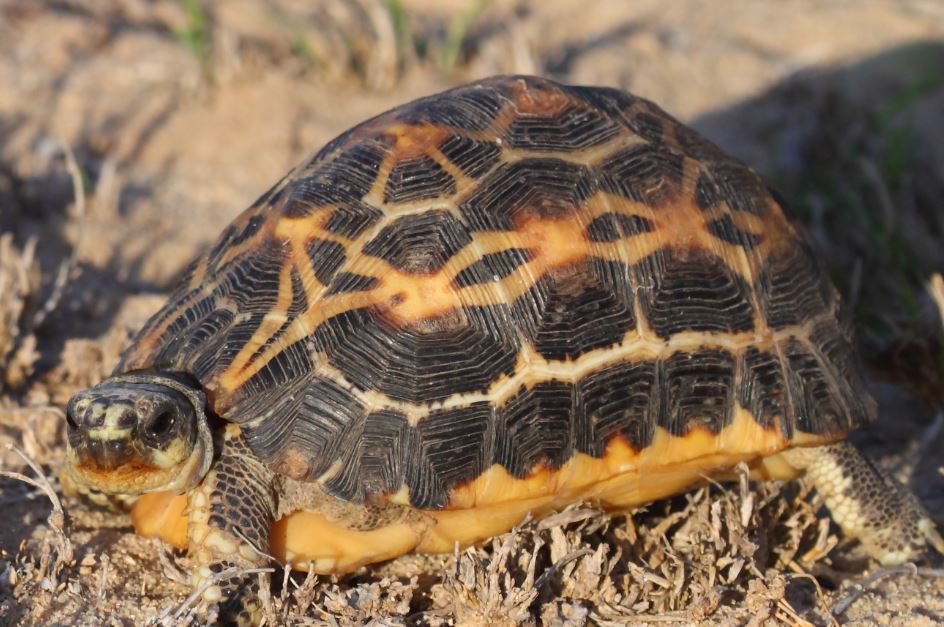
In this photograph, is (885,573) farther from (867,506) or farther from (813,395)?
(813,395)

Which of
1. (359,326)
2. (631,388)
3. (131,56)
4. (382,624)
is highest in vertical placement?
(131,56)

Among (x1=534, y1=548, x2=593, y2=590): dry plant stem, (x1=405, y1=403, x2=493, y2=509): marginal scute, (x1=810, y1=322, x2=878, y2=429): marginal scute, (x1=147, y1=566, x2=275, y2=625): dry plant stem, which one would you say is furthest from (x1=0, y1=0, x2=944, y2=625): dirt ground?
(x1=810, y1=322, x2=878, y2=429): marginal scute

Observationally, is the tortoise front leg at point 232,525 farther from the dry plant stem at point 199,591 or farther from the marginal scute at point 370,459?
the marginal scute at point 370,459

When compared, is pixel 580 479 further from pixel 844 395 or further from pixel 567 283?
pixel 844 395

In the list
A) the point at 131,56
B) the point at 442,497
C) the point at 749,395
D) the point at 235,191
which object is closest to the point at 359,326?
the point at 442,497

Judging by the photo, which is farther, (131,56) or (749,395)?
(131,56)

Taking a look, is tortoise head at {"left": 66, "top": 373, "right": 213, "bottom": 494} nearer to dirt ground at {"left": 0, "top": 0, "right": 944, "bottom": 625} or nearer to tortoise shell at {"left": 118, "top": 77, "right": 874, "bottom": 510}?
tortoise shell at {"left": 118, "top": 77, "right": 874, "bottom": 510}

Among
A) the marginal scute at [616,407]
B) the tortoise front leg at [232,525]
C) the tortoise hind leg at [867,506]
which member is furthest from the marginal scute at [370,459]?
the tortoise hind leg at [867,506]
